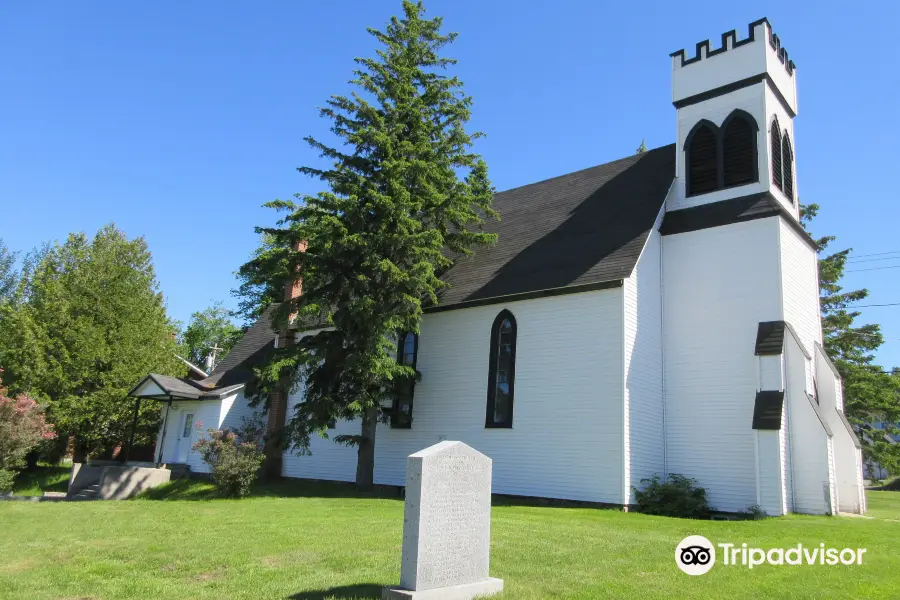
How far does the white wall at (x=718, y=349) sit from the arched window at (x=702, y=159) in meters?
1.72

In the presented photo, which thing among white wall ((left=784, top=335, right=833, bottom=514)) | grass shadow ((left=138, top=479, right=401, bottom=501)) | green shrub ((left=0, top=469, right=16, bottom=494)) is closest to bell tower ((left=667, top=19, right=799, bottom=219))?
white wall ((left=784, top=335, right=833, bottom=514))

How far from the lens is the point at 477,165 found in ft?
69.9

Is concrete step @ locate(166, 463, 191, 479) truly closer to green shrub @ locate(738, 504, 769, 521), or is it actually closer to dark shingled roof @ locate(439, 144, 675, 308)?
dark shingled roof @ locate(439, 144, 675, 308)

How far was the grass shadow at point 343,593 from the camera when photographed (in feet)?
22.8

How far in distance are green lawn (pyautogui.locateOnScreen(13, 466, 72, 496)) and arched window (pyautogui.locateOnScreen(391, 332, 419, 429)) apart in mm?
15003

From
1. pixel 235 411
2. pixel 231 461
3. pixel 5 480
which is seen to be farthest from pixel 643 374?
pixel 5 480

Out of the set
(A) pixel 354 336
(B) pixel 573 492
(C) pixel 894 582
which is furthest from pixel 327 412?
(C) pixel 894 582

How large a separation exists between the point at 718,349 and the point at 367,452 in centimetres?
1068

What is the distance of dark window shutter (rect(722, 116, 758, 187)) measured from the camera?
1978 cm

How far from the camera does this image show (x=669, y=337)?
19.4 meters

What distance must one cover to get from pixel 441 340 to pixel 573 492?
258 inches

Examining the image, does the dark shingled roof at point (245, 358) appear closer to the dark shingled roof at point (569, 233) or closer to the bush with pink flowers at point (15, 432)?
the dark shingled roof at point (569, 233)

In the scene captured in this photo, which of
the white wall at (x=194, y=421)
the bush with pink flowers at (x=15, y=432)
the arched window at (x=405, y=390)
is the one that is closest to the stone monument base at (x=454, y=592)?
the arched window at (x=405, y=390)

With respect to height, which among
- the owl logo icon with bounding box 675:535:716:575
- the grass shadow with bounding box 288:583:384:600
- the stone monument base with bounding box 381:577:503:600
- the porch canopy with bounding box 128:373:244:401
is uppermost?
the porch canopy with bounding box 128:373:244:401
